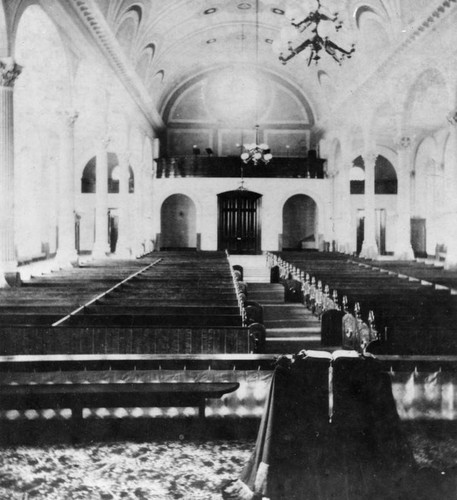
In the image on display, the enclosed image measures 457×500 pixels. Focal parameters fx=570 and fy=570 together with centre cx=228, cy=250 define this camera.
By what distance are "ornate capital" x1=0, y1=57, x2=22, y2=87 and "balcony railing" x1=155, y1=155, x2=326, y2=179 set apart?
16.5 metres

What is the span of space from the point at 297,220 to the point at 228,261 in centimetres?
1135

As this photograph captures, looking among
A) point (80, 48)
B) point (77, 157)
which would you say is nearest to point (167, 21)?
point (80, 48)

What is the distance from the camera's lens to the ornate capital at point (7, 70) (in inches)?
360

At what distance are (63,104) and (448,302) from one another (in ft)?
33.1

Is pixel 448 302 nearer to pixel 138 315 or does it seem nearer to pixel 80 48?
pixel 138 315

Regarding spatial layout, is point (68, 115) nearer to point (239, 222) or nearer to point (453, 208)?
point (453, 208)

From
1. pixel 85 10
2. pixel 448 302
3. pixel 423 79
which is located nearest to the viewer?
pixel 448 302

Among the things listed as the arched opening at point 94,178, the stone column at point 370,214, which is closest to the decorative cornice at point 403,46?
the stone column at point 370,214

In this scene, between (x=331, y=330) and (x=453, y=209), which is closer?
(x=331, y=330)

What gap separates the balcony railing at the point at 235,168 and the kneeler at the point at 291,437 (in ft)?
74.0

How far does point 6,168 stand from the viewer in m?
9.36

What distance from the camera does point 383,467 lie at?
3.25 metres

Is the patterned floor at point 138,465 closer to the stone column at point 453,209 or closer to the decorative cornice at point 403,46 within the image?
the stone column at point 453,209

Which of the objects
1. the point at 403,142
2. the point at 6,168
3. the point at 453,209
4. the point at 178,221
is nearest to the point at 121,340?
the point at 6,168
